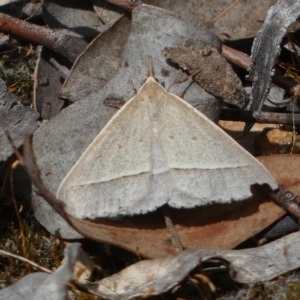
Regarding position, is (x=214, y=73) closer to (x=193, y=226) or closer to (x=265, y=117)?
(x=265, y=117)

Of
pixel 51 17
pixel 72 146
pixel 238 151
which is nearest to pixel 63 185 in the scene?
pixel 72 146

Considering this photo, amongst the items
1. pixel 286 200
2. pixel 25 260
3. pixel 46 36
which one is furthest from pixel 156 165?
pixel 46 36

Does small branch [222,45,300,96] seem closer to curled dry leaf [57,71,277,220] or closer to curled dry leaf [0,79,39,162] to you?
curled dry leaf [57,71,277,220]

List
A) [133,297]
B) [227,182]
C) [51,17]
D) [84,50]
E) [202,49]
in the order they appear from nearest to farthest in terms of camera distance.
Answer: [133,297], [227,182], [202,49], [84,50], [51,17]

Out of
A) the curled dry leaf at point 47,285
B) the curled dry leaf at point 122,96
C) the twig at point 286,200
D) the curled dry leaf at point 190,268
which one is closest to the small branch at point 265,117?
the curled dry leaf at point 122,96

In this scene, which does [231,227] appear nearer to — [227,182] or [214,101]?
[227,182]
